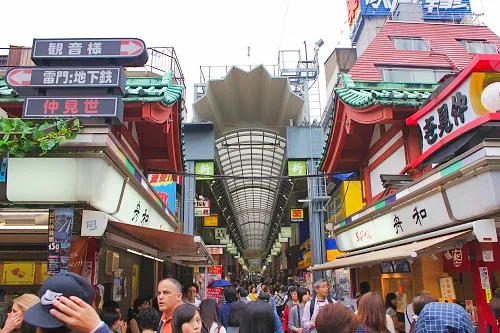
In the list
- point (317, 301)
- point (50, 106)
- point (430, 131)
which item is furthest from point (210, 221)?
point (50, 106)

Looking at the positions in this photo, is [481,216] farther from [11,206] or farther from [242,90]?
[242,90]

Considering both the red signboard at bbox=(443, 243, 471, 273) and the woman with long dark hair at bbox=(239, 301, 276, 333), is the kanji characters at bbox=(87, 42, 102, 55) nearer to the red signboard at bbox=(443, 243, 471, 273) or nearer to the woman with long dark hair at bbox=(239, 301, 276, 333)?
the woman with long dark hair at bbox=(239, 301, 276, 333)

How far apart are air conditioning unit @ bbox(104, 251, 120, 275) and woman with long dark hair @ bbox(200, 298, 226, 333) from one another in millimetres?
4741

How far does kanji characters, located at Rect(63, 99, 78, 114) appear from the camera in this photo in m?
7.09

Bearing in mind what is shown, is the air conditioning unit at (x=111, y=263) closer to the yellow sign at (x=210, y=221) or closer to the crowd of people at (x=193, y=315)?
the crowd of people at (x=193, y=315)

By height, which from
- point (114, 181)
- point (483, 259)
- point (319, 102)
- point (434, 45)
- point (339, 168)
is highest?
point (434, 45)

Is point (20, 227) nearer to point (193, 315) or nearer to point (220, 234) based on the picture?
point (193, 315)

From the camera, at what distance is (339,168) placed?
15.5 meters

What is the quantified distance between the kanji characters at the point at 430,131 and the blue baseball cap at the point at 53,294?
813 cm

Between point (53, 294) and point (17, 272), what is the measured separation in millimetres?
7988

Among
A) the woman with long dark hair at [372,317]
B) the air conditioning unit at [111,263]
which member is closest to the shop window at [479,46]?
the air conditioning unit at [111,263]

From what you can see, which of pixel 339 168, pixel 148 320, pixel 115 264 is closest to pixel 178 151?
pixel 115 264

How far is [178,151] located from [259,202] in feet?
72.7

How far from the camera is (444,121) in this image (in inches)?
329
